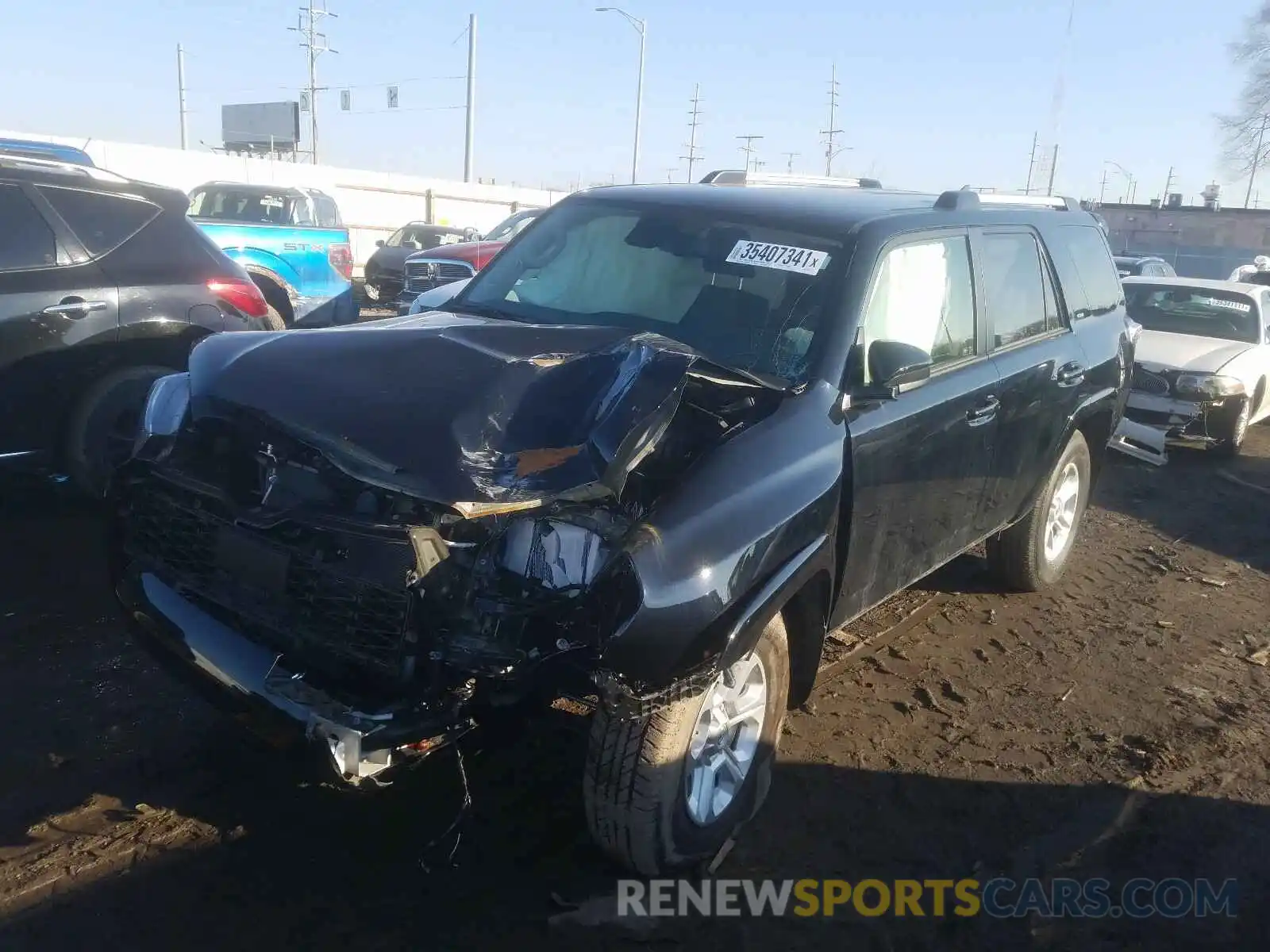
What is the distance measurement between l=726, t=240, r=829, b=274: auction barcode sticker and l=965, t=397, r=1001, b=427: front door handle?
2.93 ft

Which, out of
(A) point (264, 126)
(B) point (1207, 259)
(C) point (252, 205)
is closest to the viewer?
(C) point (252, 205)

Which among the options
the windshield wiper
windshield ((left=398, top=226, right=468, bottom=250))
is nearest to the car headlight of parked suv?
the windshield wiper

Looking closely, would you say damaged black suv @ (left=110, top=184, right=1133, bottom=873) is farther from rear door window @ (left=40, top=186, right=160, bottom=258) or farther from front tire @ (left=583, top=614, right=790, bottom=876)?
rear door window @ (left=40, top=186, right=160, bottom=258)

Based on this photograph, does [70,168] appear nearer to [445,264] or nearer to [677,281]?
[677,281]

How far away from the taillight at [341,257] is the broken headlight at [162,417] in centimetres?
931

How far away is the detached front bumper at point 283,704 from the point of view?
248cm

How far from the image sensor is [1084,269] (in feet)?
17.9

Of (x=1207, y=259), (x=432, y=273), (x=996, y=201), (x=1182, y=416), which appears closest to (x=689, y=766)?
(x=996, y=201)

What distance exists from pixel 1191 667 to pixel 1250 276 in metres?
16.2

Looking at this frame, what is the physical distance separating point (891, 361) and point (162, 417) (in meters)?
2.38

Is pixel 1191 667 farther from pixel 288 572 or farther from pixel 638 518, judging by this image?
pixel 288 572

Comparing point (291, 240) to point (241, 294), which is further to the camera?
point (291, 240)

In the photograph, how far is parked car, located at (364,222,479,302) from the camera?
17.9 metres

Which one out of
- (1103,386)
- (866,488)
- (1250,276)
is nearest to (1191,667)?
(1103,386)
